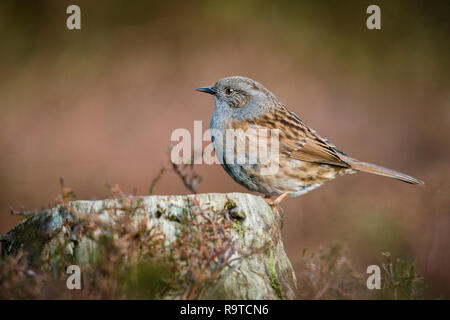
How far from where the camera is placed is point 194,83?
7.53m

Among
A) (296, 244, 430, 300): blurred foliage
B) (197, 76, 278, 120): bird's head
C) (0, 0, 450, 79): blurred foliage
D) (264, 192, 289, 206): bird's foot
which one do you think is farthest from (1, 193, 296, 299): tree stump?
(0, 0, 450, 79): blurred foliage

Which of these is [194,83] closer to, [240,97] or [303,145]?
[240,97]

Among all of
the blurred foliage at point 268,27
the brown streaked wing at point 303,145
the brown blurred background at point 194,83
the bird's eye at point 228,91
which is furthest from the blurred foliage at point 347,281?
the blurred foliage at point 268,27

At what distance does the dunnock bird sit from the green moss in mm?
1075

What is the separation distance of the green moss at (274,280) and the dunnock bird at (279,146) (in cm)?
108

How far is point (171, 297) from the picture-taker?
94.5 inches

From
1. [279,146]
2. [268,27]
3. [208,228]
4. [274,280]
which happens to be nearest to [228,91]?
[279,146]

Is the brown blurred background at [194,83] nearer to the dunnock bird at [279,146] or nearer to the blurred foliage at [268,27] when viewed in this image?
the blurred foliage at [268,27]

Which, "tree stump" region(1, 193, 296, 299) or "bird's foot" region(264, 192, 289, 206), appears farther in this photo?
"bird's foot" region(264, 192, 289, 206)

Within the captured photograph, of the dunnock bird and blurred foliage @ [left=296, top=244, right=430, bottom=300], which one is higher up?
the dunnock bird

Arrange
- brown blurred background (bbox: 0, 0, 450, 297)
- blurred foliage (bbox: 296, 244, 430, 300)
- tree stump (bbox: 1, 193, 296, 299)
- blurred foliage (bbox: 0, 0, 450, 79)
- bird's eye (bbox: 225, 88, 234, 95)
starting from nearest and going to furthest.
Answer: tree stump (bbox: 1, 193, 296, 299)
blurred foliage (bbox: 296, 244, 430, 300)
bird's eye (bbox: 225, 88, 234, 95)
brown blurred background (bbox: 0, 0, 450, 297)
blurred foliage (bbox: 0, 0, 450, 79)

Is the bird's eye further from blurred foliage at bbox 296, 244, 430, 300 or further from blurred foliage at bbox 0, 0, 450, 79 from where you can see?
blurred foliage at bbox 0, 0, 450, 79

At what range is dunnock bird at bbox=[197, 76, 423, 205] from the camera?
389cm
